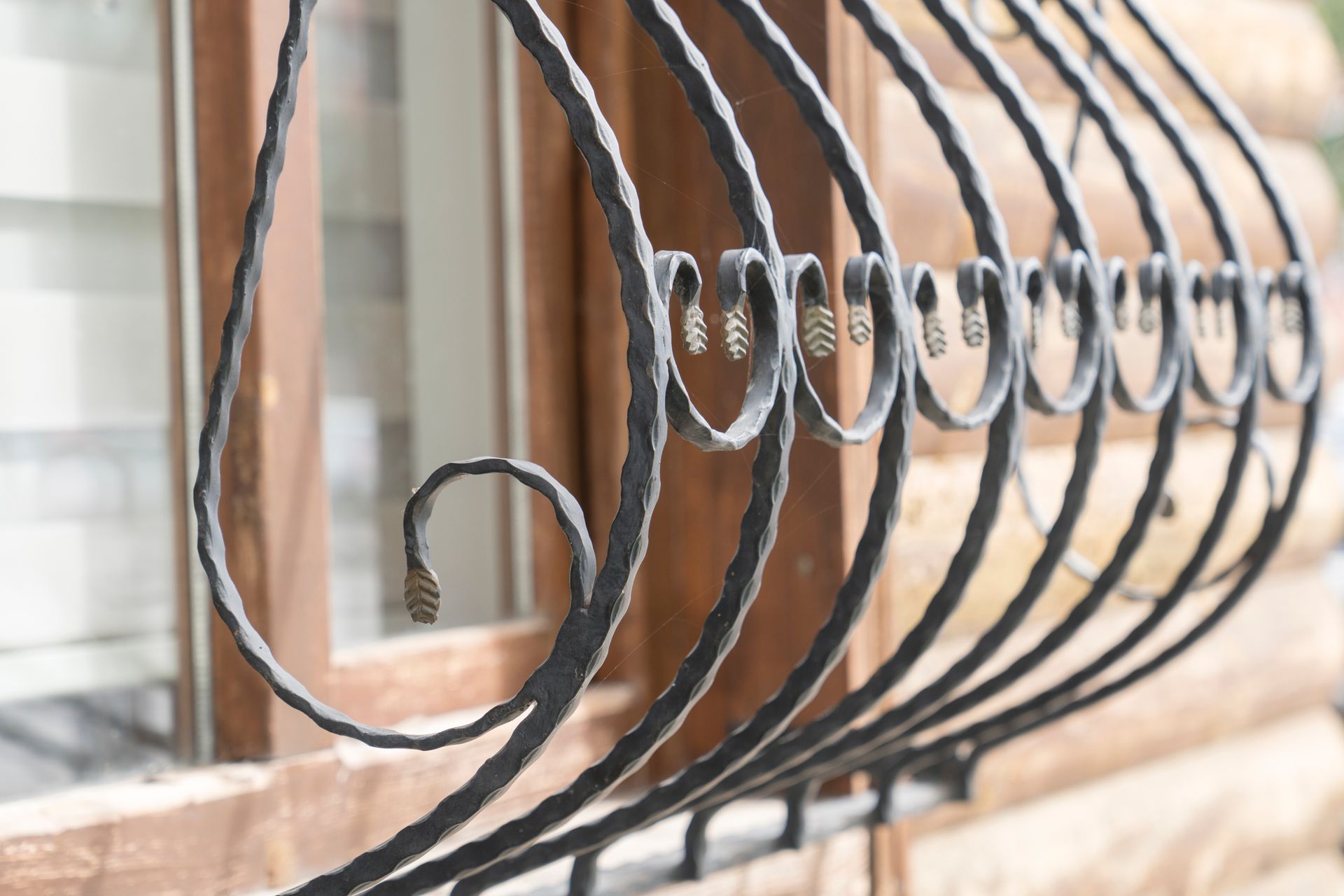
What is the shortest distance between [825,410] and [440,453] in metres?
0.38

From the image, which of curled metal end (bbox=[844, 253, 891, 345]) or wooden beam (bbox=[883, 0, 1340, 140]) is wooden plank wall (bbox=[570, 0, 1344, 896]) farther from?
curled metal end (bbox=[844, 253, 891, 345])

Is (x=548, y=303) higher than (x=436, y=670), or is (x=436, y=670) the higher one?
(x=548, y=303)

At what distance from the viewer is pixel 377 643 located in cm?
90

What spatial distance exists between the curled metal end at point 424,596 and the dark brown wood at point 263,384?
0.35 meters

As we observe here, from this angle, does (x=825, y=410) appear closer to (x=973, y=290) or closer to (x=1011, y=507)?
(x=973, y=290)

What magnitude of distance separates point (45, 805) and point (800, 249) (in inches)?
25.3

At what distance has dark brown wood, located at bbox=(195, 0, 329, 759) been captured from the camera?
0.77 m

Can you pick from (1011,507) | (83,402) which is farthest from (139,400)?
(1011,507)

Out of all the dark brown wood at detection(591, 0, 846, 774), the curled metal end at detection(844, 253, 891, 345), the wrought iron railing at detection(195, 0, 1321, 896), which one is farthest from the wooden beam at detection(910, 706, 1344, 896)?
the curled metal end at detection(844, 253, 891, 345)

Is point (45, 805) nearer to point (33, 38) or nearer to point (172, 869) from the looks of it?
point (172, 869)

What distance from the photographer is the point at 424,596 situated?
458 mm

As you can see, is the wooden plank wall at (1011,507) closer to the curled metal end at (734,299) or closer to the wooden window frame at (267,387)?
the wooden window frame at (267,387)

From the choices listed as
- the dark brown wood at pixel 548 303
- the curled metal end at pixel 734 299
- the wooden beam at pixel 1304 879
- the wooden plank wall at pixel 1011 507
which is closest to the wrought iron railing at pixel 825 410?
the curled metal end at pixel 734 299

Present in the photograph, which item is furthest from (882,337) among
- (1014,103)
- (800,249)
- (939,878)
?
(939,878)
